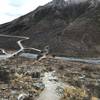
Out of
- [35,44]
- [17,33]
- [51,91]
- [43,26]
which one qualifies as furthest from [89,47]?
[51,91]

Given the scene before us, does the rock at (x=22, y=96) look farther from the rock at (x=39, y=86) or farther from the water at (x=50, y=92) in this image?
the rock at (x=39, y=86)

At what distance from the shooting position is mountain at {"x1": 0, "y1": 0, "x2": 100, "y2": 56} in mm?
128125

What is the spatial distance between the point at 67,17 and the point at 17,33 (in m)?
26.2

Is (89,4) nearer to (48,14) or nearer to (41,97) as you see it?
(48,14)

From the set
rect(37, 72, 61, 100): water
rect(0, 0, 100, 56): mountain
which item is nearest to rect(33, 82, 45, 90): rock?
rect(37, 72, 61, 100): water

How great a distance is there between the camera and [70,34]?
14012 centimetres

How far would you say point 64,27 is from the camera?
153875 millimetres

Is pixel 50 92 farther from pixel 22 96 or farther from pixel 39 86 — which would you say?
pixel 22 96

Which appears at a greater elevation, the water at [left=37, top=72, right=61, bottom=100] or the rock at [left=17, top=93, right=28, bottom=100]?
the rock at [left=17, top=93, right=28, bottom=100]

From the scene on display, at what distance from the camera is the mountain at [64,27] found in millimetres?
128125

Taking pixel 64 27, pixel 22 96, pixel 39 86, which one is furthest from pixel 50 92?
pixel 64 27

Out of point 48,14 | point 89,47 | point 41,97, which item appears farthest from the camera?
point 48,14

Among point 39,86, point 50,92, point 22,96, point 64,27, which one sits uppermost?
point 64,27

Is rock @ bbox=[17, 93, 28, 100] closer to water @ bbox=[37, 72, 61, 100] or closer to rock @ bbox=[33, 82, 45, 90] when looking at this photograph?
water @ bbox=[37, 72, 61, 100]
